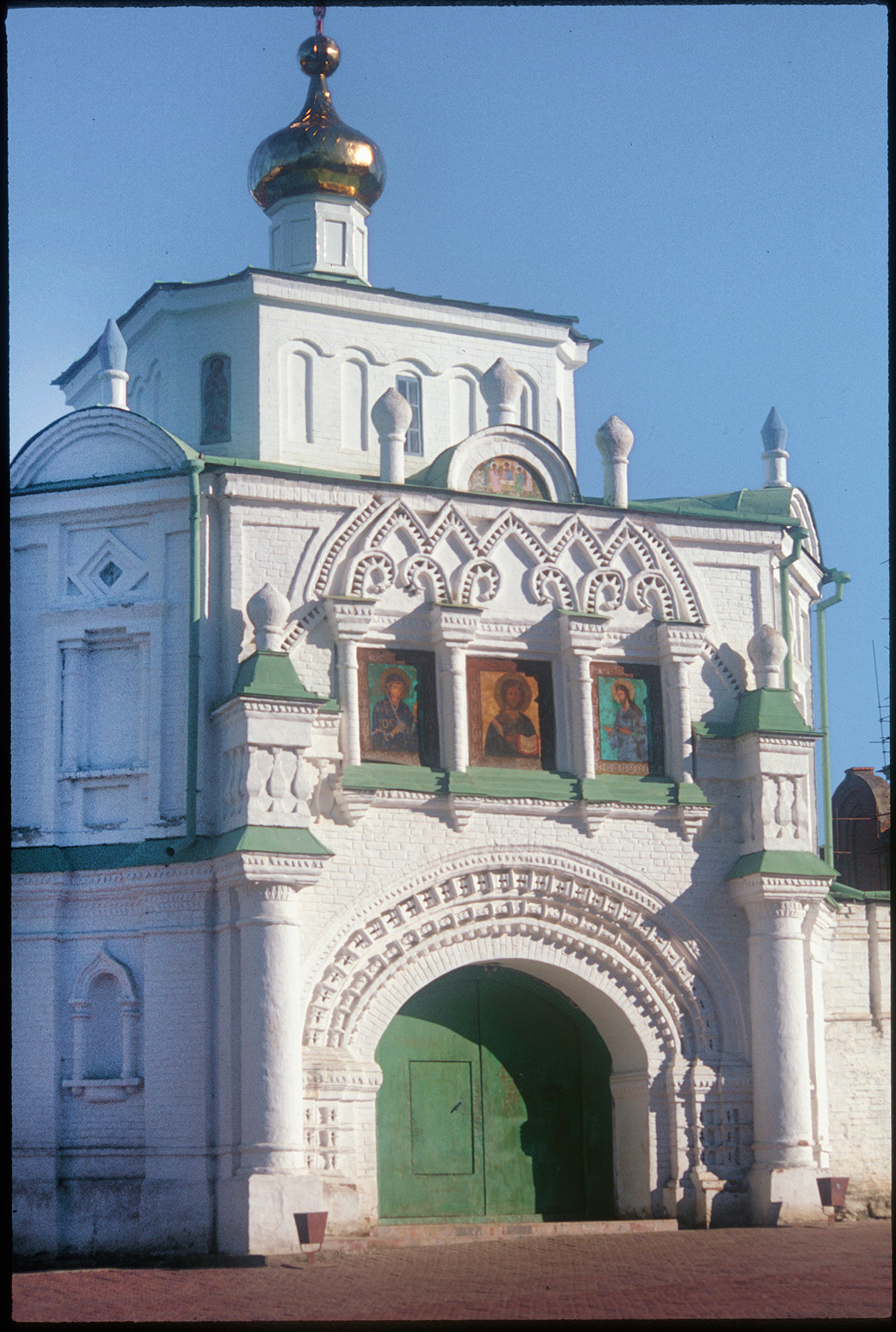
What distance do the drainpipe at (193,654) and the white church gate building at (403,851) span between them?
29 millimetres

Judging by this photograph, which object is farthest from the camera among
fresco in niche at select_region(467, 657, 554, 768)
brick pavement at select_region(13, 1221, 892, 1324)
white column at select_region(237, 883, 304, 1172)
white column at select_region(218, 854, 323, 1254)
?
fresco in niche at select_region(467, 657, 554, 768)

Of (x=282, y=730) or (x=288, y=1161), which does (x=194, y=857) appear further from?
(x=288, y=1161)

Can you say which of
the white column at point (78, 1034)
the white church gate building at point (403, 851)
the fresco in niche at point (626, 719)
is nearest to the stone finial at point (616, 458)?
the white church gate building at point (403, 851)

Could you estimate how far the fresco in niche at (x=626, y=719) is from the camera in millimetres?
16781

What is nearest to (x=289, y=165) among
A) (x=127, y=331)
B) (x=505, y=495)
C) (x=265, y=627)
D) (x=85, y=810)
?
(x=127, y=331)

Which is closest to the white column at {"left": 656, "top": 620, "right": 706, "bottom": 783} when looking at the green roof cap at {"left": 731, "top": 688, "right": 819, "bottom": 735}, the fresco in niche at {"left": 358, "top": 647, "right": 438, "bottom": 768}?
the green roof cap at {"left": 731, "top": 688, "right": 819, "bottom": 735}

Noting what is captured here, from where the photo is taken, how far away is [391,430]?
55.0ft

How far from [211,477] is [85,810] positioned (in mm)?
2831

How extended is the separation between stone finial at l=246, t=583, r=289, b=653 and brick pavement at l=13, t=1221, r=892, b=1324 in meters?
4.62

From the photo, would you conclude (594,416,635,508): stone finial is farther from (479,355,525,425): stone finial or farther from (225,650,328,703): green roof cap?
(225,650,328,703): green roof cap

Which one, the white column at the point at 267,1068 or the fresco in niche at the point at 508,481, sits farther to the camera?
the fresco in niche at the point at 508,481

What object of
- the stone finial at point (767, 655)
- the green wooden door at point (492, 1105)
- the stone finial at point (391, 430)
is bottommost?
the green wooden door at point (492, 1105)

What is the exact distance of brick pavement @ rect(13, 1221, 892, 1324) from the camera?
38.5 ft

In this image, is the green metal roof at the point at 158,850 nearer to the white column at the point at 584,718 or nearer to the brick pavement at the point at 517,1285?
the white column at the point at 584,718
